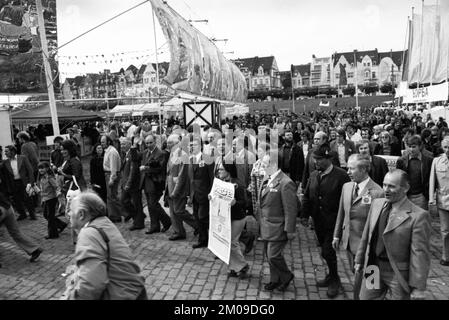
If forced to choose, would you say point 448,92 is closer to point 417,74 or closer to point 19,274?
point 417,74

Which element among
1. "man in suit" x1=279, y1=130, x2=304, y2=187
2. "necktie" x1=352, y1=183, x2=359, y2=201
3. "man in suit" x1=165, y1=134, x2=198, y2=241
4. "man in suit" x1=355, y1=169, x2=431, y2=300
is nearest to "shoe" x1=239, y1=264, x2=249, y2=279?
"man in suit" x1=165, y1=134, x2=198, y2=241

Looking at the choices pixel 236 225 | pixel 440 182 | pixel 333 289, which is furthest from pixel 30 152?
pixel 440 182

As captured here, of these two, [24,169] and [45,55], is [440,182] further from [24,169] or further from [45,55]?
[45,55]

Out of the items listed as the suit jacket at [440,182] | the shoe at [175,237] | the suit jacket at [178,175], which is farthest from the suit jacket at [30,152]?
the suit jacket at [440,182]

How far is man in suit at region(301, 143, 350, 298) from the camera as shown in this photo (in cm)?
501

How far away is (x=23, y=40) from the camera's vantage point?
1182cm

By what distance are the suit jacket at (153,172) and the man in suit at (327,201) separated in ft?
11.6

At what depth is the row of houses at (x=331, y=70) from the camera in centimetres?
11169

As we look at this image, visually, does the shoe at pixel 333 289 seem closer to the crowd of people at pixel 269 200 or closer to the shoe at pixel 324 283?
the crowd of people at pixel 269 200

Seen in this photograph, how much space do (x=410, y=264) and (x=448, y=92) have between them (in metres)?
12.0

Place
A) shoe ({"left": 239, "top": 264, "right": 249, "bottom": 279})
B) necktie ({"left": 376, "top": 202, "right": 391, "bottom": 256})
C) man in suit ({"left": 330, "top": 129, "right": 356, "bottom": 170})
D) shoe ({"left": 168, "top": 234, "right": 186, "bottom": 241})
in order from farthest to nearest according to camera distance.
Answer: man in suit ({"left": 330, "top": 129, "right": 356, "bottom": 170}), shoe ({"left": 168, "top": 234, "right": 186, "bottom": 241}), shoe ({"left": 239, "top": 264, "right": 249, "bottom": 279}), necktie ({"left": 376, "top": 202, "right": 391, "bottom": 256})

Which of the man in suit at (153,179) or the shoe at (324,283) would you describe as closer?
the shoe at (324,283)

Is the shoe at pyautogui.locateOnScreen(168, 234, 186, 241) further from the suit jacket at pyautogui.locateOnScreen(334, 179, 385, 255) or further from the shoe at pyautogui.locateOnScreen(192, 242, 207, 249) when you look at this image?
the suit jacket at pyautogui.locateOnScreen(334, 179, 385, 255)

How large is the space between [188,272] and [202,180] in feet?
5.30
